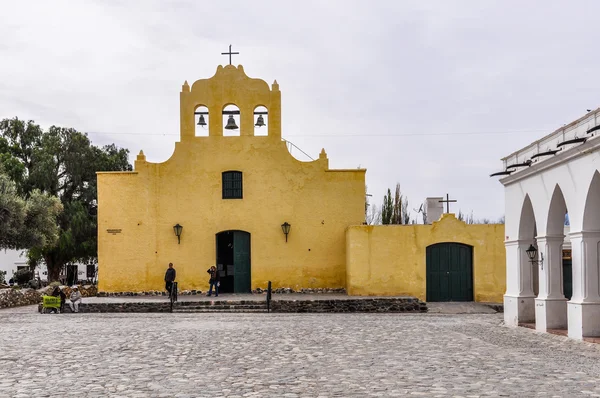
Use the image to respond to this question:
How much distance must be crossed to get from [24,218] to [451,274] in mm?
16145

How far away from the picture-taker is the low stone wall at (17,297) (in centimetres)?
2910

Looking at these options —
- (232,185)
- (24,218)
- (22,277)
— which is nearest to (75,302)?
(24,218)

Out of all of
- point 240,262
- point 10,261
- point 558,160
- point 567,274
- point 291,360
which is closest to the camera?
point 291,360

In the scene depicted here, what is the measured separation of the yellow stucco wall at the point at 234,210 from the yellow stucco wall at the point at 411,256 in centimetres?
184

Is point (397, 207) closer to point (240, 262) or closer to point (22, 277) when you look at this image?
point (240, 262)

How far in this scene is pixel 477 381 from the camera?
9836 millimetres

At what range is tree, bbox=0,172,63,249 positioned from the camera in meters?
29.2

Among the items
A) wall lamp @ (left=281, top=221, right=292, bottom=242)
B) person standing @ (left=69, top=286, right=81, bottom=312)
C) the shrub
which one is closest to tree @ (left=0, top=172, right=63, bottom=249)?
person standing @ (left=69, top=286, right=81, bottom=312)

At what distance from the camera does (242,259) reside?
30328 millimetres

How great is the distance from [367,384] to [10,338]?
9.32m

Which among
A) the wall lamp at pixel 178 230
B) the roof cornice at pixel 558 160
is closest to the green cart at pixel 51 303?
the wall lamp at pixel 178 230

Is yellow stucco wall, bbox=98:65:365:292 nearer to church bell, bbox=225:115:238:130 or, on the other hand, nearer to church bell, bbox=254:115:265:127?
church bell, bbox=254:115:265:127

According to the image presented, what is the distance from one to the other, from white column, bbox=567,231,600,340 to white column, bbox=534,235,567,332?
64.0 inches

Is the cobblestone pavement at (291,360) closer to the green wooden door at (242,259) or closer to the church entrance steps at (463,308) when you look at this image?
the church entrance steps at (463,308)
